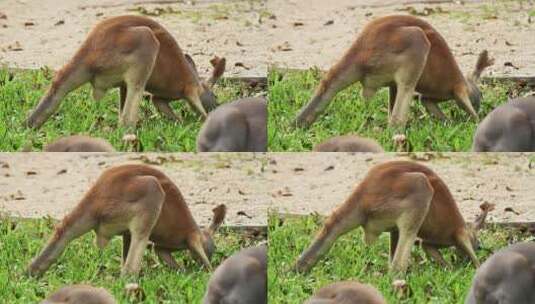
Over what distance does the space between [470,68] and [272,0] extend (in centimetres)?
132

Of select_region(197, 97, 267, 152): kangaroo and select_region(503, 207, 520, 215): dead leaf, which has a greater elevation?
select_region(197, 97, 267, 152): kangaroo

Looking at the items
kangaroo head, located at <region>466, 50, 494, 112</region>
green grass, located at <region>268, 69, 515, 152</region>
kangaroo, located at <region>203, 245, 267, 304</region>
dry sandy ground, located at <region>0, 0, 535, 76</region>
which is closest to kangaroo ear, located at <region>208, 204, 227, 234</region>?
kangaroo, located at <region>203, 245, 267, 304</region>

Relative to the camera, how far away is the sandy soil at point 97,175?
26.6 ft

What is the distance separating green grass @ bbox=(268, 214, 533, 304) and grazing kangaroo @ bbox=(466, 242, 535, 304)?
139 millimetres

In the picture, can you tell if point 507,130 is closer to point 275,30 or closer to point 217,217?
point 275,30

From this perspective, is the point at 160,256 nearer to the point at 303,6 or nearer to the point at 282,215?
the point at 282,215

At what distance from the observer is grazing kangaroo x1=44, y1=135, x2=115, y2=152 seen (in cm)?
811

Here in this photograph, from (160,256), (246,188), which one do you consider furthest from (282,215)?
(160,256)

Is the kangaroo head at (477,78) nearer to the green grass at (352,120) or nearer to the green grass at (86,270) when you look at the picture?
the green grass at (352,120)

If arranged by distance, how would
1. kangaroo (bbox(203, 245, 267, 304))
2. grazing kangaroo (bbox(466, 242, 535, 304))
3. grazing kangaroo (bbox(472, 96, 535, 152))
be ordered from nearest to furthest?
1. grazing kangaroo (bbox(466, 242, 535, 304))
2. kangaroo (bbox(203, 245, 267, 304))
3. grazing kangaroo (bbox(472, 96, 535, 152))

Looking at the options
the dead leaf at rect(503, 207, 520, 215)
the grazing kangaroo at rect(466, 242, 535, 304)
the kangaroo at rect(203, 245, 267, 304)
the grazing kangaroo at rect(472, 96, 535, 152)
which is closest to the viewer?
the grazing kangaroo at rect(466, 242, 535, 304)

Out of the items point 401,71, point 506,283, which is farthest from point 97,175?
point 506,283

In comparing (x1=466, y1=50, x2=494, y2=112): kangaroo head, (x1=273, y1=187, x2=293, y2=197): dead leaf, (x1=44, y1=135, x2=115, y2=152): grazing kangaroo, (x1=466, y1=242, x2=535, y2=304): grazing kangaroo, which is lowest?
(x1=466, y1=242, x2=535, y2=304): grazing kangaroo

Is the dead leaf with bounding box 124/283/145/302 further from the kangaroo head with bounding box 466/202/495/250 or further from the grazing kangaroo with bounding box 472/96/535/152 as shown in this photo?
the grazing kangaroo with bounding box 472/96/535/152
